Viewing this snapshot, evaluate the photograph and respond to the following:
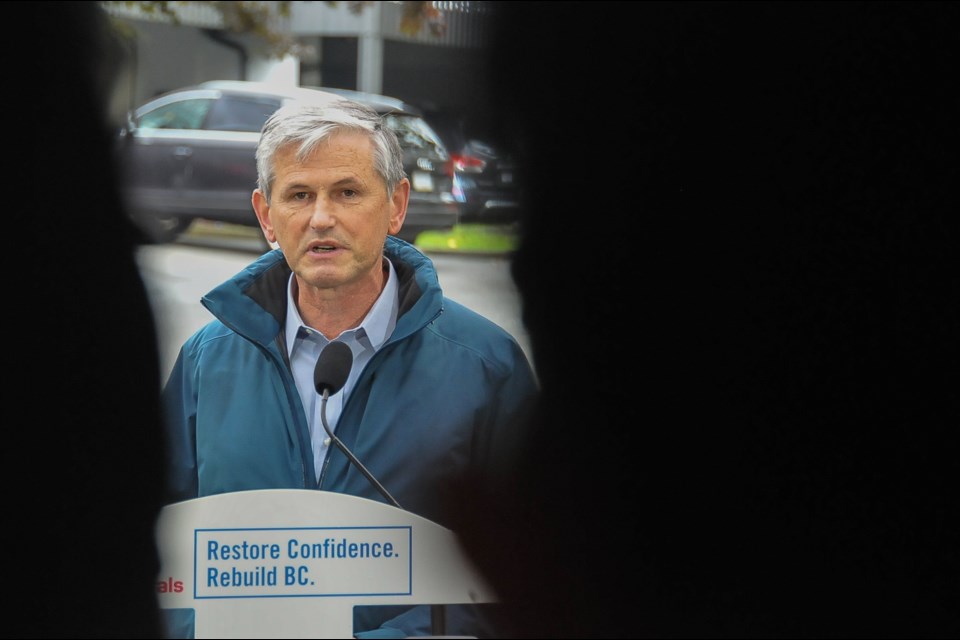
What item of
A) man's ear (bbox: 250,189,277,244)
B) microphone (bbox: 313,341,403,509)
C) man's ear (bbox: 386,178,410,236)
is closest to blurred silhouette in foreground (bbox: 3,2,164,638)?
man's ear (bbox: 250,189,277,244)

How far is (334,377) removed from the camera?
10.4 ft

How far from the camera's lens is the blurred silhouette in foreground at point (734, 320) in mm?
3340

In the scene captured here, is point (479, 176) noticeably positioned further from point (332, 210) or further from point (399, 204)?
point (332, 210)

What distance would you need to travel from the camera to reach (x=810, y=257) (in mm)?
3449

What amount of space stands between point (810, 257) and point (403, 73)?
4.10ft

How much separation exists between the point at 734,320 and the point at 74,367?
5.92 ft

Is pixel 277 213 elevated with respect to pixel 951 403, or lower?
elevated

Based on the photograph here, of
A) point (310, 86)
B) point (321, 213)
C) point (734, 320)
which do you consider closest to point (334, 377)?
point (321, 213)

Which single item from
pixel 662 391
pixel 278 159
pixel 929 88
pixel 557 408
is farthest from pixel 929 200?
pixel 278 159

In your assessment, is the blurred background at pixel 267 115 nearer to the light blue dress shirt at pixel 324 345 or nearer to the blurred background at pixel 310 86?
the blurred background at pixel 310 86

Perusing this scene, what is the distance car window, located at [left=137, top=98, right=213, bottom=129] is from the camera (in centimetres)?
311

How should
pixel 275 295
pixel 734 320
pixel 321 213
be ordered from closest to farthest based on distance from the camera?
pixel 321 213
pixel 275 295
pixel 734 320

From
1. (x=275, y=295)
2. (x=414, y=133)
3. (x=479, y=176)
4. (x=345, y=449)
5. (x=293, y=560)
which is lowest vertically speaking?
(x=293, y=560)

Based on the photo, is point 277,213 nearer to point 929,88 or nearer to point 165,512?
point 165,512
